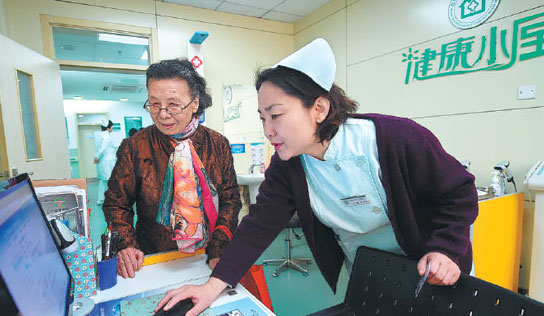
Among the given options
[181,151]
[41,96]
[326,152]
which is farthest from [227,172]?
[41,96]

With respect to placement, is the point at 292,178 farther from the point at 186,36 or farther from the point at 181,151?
the point at 186,36

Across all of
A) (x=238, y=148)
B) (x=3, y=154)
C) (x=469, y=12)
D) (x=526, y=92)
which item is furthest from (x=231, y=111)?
(x=526, y=92)

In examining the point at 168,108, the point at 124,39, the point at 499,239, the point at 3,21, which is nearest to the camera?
the point at 168,108

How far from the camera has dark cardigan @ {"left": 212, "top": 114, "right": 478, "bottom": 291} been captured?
0.79m

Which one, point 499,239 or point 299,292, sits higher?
point 499,239

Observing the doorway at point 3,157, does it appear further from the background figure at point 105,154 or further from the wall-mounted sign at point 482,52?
the background figure at point 105,154

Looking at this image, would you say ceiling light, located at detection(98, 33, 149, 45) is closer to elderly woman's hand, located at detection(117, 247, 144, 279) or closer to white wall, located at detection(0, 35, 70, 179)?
white wall, located at detection(0, 35, 70, 179)

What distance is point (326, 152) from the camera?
2.95ft

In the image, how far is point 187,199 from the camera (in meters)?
1.17

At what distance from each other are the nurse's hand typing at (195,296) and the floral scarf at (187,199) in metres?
0.32

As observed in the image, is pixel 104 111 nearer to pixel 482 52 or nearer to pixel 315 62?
pixel 482 52

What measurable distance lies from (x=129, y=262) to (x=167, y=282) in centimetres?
18

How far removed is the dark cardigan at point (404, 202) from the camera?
0.79 m

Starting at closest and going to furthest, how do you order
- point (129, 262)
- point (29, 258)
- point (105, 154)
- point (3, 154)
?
1. point (29, 258)
2. point (129, 262)
3. point (3, 154)
4. point (105, 154)
